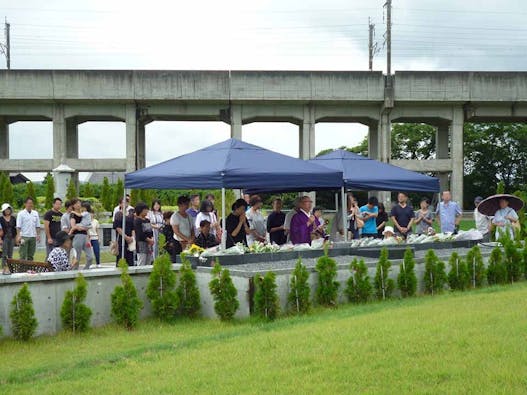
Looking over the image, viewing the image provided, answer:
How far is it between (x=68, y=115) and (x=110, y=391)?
31289 mm

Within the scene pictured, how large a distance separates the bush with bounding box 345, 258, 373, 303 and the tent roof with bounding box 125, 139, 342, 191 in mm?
1985

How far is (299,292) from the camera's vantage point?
9078 millimetres

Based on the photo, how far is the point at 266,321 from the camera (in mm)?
8641

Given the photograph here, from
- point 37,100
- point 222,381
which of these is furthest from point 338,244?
point 37,100

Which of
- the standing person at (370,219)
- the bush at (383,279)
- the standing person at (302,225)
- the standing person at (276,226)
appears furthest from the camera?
the standing person at (370,219)

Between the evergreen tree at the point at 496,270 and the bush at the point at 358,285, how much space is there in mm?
2807

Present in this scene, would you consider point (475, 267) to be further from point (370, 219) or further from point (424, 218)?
point (424, 218)

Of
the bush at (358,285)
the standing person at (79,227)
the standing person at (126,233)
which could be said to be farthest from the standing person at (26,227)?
the bush at (358,285)

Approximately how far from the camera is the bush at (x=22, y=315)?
7871 mm

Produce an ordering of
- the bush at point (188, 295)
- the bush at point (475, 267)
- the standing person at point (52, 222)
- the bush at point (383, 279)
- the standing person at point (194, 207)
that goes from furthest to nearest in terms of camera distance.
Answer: the standing person at point (52, 222)
the standing person at point (194, 207)
the bush at point (475, 267)
the bush at point (383, 279)
the bush at point (188, 295)

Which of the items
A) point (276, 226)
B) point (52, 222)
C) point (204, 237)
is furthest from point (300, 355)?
point (52, 222)

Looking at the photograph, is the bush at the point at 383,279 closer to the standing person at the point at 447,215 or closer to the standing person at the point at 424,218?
the standing person at the point at 424,218

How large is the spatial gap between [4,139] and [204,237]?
2987 cm

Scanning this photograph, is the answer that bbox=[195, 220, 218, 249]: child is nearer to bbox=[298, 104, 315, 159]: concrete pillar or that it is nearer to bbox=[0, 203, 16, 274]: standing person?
bbox=[0, 203, 16, 274]: standing person
